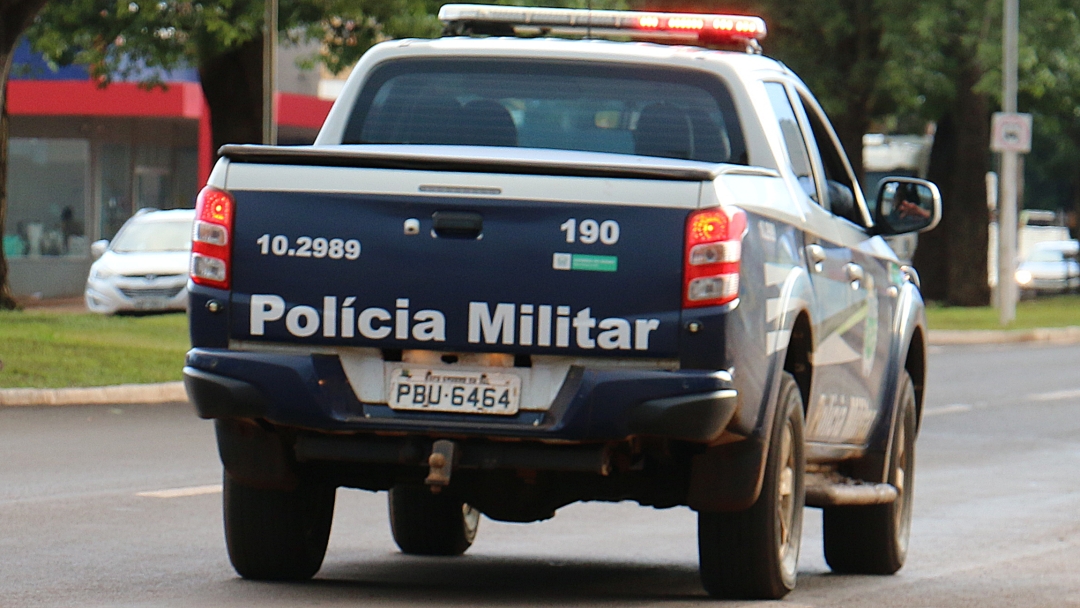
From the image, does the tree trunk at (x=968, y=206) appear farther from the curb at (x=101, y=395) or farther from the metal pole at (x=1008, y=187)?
the curb at (x=101, y=395)

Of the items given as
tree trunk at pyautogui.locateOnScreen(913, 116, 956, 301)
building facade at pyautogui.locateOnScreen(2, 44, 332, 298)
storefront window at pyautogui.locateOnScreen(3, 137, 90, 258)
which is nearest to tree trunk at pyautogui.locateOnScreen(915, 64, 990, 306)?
tree trunk at pyautogui.locateOnScreen(913, 116, 956, 301)

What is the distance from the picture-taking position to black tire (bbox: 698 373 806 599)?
265 inches

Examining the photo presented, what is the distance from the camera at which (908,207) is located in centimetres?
843

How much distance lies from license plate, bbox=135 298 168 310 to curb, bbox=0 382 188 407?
12075 mm

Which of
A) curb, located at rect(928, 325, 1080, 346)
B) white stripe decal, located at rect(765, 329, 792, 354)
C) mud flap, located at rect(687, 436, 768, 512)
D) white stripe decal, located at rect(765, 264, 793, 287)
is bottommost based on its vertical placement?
curb, located at rect(928, 325, 1080, 346)

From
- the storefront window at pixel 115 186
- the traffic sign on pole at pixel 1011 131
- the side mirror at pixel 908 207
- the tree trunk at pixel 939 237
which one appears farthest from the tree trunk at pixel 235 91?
the side mirror at pixel 908 207

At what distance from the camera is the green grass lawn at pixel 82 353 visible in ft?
57.2

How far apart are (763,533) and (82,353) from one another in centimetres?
1338

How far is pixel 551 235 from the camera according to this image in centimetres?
624

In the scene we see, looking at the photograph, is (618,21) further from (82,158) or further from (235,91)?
(82,158)

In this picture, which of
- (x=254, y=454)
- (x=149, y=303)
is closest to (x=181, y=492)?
(x=254, y=454)

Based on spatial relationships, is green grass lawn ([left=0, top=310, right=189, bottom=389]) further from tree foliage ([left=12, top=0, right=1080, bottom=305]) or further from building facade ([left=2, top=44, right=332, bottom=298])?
building facade ([left=2, top=44, right=332, bottom=298])

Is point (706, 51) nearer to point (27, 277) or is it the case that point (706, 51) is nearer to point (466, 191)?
point (466, 191)

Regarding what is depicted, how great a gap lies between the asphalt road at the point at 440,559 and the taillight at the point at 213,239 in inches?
41.0
